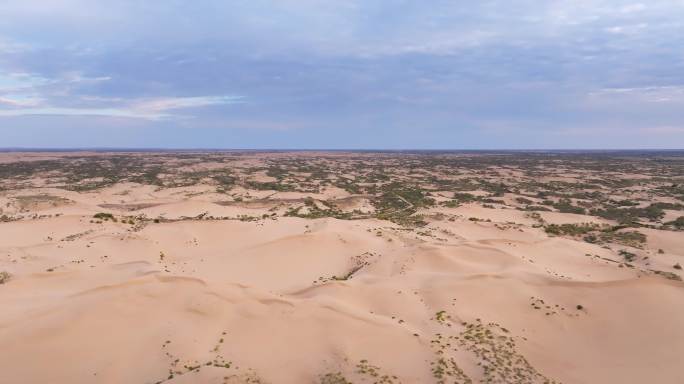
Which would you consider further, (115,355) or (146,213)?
(146,213)

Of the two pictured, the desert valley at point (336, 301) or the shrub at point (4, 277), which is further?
the shrub at point (4, 277)

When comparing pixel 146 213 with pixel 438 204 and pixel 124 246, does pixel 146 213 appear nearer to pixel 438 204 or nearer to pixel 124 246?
pixel 124 246

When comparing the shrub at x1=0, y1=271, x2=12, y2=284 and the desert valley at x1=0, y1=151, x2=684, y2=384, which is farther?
the shrub at x1=0, y1=271, x2=12, y2=284

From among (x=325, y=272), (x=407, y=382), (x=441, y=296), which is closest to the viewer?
(x=407, y=382)

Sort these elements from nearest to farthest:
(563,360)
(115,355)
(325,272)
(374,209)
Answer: (115,355) < (563,360) < (325,272) < (374,209)

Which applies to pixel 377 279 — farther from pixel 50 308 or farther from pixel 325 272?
pixel 50 308

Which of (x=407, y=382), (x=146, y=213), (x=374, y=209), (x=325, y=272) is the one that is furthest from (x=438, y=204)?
(x=407, y=382)

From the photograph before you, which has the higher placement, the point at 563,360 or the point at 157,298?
the point at 157,298

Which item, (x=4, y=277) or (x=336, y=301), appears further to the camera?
(x=4, y=277)

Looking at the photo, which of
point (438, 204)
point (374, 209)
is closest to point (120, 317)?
point (374, 209)
